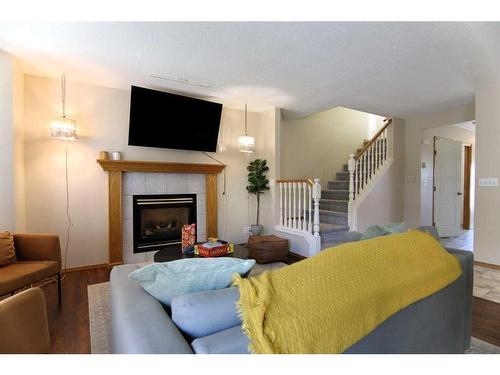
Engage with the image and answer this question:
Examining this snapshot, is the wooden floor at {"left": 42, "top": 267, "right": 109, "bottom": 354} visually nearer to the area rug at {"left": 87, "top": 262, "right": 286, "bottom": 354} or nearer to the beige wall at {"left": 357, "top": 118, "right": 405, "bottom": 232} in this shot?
the area rug at {"left": 87, "top": 262, "right": 286, "bottom": 354}

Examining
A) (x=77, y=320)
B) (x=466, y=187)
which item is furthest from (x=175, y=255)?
(x=466, y=187)

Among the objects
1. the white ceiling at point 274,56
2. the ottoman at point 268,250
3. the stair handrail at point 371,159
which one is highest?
the white ceiling at point 274,56

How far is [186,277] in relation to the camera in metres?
0.97

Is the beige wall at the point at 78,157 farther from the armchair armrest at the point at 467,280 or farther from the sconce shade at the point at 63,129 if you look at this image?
the armchair armrest at the point at 467,280

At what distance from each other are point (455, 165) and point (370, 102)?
282 cm

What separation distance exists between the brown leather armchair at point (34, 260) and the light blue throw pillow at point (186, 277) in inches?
64.5

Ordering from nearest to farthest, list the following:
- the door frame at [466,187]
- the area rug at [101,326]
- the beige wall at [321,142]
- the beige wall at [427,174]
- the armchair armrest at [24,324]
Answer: the armchair armrest at [24,324]
the area rug at [101,326]
the beige wall at [427,174]
the beige wall at [321,142]
the door frame at [466,187]

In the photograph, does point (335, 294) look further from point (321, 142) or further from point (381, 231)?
point (321, 142)

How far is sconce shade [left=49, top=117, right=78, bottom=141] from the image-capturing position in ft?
9.29

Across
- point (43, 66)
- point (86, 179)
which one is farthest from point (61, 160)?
point (43, 66)

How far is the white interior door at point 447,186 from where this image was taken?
4988mm

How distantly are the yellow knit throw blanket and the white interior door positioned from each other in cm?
465

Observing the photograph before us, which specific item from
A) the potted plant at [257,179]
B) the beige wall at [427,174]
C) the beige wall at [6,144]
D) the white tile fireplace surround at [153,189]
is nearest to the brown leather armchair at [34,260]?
the beige wall at [6,144]
